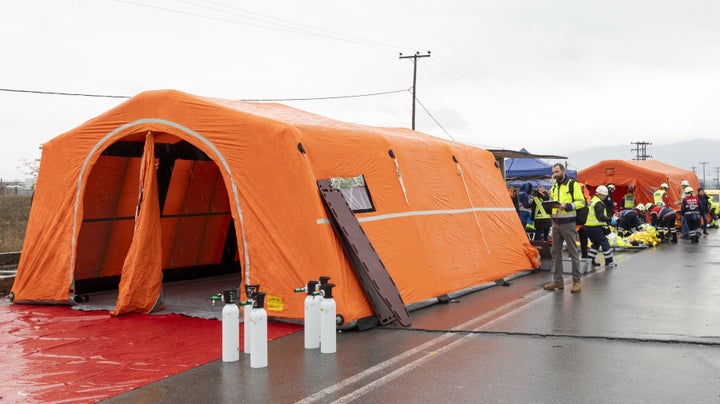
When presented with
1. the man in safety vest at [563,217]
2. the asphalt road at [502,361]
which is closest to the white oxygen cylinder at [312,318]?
the asphalt road at [502,361]

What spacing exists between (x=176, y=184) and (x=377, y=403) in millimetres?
8022

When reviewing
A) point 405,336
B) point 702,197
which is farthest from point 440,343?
point 702,197

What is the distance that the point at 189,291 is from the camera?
11.1 m

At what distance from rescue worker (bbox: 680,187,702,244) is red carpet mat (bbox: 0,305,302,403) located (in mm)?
19092

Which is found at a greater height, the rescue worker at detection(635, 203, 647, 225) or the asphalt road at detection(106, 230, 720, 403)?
the rescue worker at detection(635, 203, 647, 225)

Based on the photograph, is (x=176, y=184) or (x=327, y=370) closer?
(x=327, y=370)

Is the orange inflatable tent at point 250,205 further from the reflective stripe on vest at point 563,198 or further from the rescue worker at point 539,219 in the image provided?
the rescue worker at point 539,219

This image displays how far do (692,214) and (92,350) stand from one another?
21.8 m

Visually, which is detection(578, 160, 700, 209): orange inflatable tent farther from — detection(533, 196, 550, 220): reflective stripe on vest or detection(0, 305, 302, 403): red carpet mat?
detection(0, 305, 302, 403): red carpet mat

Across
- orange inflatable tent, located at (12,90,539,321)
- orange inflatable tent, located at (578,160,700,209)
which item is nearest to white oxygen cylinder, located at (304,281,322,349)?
orange inflatable tent, located at (12,90,539,321)

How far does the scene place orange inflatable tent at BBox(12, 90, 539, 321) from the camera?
27.3 ft

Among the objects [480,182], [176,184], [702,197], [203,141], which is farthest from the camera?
[702,197]

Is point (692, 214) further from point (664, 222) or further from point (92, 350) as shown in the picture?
point (92, 350)

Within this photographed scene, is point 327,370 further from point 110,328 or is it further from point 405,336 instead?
point 110,328
